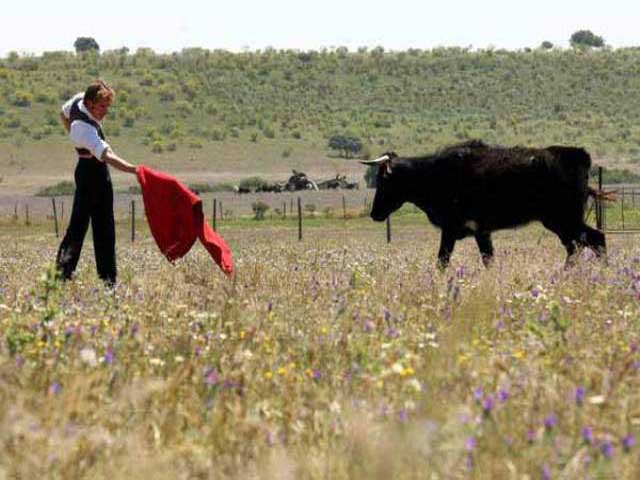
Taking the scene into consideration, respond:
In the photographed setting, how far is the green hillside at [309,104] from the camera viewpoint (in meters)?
74.0

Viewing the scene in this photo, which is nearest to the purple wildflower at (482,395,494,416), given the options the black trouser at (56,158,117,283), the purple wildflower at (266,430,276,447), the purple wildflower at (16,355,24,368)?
the purple wildflower at (266,430,276,447)

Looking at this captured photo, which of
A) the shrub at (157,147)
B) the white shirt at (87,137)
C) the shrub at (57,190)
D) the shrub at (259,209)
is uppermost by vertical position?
the white shirt at (87,137)

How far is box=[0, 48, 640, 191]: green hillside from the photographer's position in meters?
74.0

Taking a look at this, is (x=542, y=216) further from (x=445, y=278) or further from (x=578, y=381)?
(x=578, y=381)

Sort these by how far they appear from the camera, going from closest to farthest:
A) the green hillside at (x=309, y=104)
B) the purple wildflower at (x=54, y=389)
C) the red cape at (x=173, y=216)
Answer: the purple wildflower at (x=54, y=389) → the red cape at (x=173, y=216) → the green hillside at (x=309, y=104)

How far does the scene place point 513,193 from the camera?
53.8 feet

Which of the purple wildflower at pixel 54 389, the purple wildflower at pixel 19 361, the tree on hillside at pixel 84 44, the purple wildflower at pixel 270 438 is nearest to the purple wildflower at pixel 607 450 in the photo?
the purple wildflower at pixel 270 438

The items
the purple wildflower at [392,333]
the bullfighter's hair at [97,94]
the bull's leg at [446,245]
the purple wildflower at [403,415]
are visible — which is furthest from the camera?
the bull's leg at [446,245]

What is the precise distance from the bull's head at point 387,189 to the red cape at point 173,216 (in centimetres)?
624

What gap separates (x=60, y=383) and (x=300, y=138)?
241ft

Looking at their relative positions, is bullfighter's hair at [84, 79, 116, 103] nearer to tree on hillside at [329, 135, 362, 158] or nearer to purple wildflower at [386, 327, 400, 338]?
purple wildflower at [386, 327, 400, 338]

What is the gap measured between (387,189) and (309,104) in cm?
7282

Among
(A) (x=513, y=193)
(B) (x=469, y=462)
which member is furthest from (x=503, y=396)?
(A) (x=513, y=193)

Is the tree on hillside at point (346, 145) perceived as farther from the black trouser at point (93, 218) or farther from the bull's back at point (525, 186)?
the black trouser at point (93, 218)
